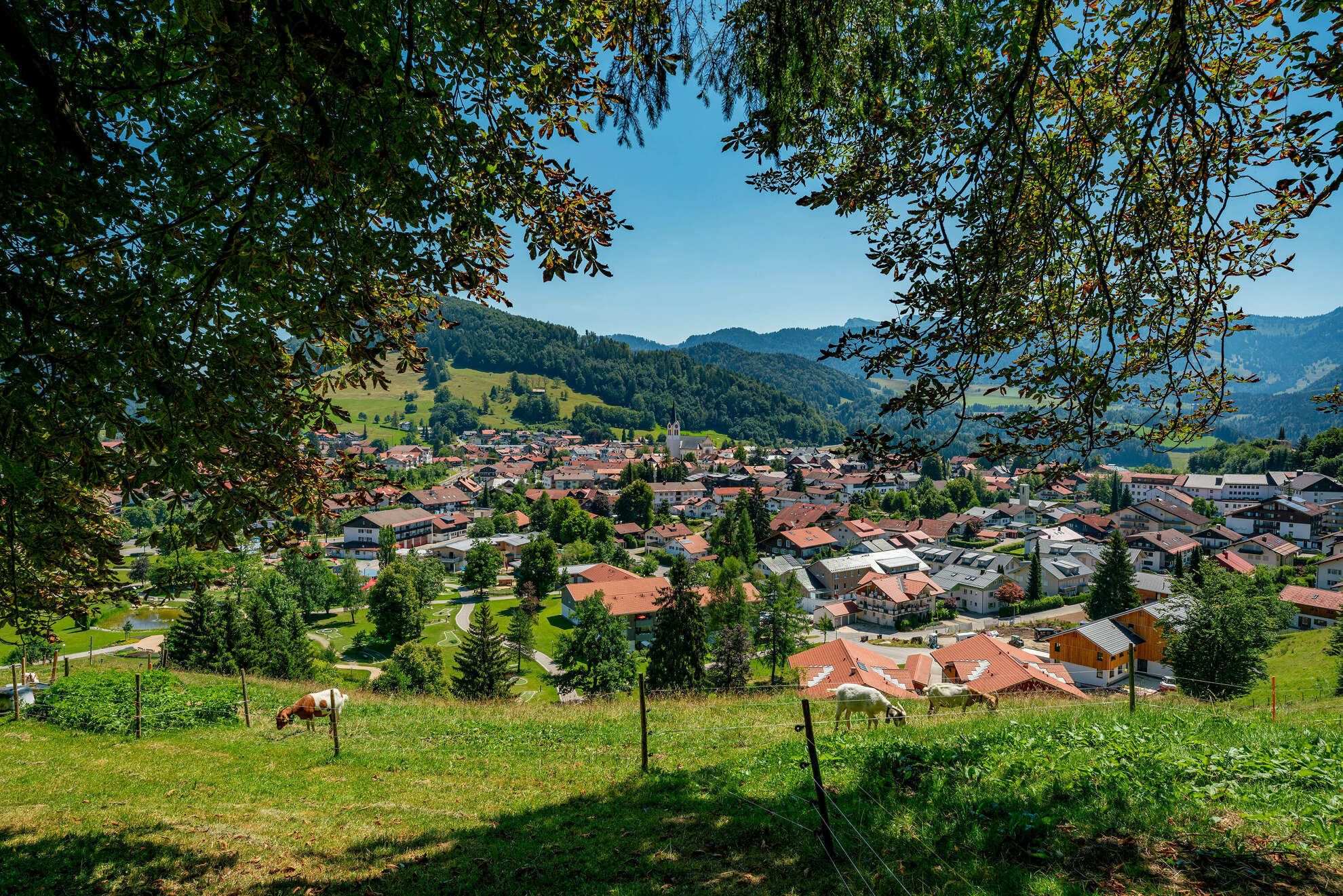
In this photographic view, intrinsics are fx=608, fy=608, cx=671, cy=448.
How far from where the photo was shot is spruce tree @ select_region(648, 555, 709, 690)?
84.8 ft

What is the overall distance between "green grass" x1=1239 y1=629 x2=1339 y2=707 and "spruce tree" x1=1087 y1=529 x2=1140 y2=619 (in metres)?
8.66

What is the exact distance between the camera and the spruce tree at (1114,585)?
46000 millimetres

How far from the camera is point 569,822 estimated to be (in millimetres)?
5664

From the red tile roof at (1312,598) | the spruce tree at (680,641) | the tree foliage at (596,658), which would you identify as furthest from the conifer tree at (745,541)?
the red tile roof at (1312,598)

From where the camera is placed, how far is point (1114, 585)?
46562mm

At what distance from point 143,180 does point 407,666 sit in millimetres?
33573

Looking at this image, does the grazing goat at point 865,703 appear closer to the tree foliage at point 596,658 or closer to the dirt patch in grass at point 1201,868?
the dirt patch in grass at point 1201,868

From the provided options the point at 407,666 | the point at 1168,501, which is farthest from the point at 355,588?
the point at 1168,501

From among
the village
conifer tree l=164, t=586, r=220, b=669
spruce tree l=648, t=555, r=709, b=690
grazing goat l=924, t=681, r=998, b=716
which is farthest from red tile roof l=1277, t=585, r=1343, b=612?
conifer tree l=164, t=586, r=220, b=669

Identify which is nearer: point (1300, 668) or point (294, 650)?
point (294, 650)

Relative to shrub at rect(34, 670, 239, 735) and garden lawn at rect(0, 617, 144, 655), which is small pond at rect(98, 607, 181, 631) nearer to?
garden lawn at rect(0, 617, 144, 655)

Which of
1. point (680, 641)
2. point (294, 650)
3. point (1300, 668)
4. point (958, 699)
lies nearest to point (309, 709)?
point (958, 699)

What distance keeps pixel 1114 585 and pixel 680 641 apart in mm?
39390

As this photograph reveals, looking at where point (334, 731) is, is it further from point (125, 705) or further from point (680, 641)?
point (680, 641)
